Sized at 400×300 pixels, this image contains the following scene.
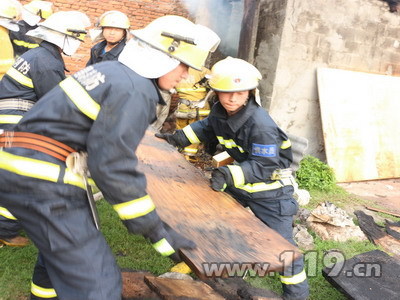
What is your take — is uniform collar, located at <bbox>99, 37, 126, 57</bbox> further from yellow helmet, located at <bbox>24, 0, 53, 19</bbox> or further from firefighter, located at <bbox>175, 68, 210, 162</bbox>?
firefighter, located at <bbox>175, 68, 210, 162</bbox>

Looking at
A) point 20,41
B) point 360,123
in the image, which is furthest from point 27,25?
point 360,123

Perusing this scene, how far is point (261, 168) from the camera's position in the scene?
2.46 meters

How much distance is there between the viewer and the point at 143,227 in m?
1.53

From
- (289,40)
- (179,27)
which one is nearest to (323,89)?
(289,40)

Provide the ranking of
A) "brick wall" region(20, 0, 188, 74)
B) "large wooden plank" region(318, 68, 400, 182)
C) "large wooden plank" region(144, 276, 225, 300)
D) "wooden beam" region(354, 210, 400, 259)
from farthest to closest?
1. "brick wall" region(20, 0, 188, 74)
2. "large wooden plank" region(318, 68, 400, 182)
3. "wooden beam" region(354, 210, 400, 259)
4. "large wooden plank" region(144, 276, 225, 300)

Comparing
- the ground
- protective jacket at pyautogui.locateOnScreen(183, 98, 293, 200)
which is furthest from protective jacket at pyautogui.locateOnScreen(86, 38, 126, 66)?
the ground

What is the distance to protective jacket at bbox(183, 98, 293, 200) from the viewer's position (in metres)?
2.45

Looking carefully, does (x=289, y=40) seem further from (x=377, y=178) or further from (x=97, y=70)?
(x=97, y=70)

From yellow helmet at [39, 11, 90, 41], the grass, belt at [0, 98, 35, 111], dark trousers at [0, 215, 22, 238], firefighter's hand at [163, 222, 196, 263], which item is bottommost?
the grass

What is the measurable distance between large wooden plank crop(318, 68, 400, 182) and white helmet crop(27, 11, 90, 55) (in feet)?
13.0

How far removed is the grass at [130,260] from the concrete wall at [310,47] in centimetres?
260

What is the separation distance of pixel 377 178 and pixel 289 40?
298 centimetres

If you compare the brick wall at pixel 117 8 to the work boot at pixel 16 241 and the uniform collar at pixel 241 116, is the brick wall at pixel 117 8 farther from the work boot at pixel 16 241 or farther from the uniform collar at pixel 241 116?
the uniform collar at pixel 241 116

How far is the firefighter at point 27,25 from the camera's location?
14.8 feet
